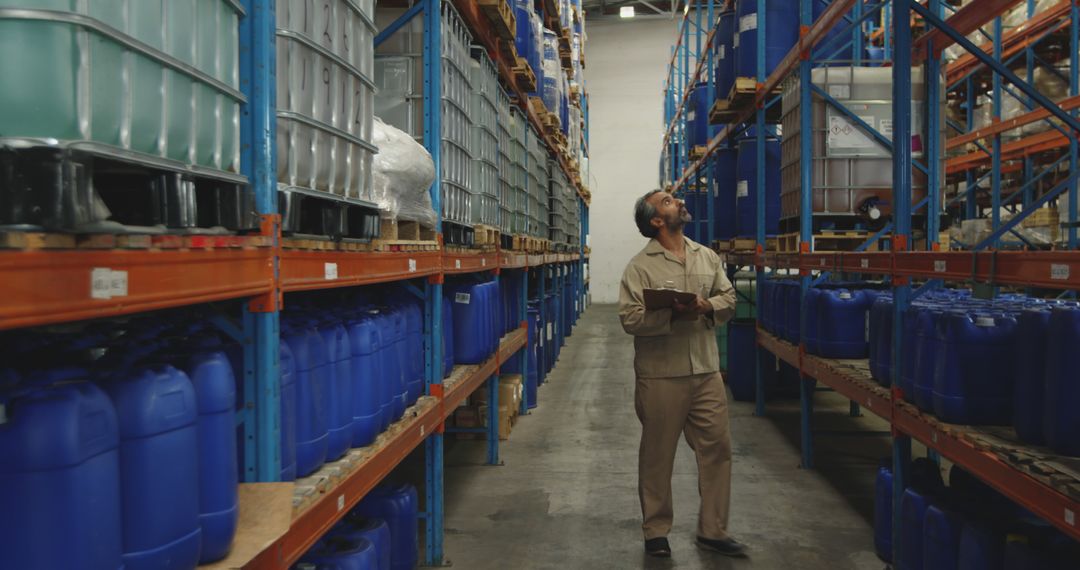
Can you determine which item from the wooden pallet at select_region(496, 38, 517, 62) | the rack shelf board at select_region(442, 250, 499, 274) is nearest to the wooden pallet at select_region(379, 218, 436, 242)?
the rack shelf board at select_region(442, 250, 499, 274)

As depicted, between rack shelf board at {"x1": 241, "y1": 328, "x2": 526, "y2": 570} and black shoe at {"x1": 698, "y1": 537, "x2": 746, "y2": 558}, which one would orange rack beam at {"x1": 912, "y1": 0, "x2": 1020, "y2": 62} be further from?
rack shelf board at {"x1": 241, "y1": 328, "x2": 526, "y2": 570}

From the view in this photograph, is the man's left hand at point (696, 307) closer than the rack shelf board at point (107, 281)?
No

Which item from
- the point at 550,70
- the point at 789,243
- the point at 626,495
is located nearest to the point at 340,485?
the point at 626,495

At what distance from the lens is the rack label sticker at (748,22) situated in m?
8.13

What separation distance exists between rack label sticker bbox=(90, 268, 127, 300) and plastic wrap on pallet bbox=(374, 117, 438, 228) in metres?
1.98

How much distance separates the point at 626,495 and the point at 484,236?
7.28 feet

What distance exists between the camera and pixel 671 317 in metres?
4.32

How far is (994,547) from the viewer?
3184 mm

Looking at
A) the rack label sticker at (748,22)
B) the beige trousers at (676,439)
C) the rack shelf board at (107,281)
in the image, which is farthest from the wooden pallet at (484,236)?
the rack label sticker at (748,22)

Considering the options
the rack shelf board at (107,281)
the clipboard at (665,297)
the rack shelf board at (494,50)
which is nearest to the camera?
the rack shelf board at (107,281)

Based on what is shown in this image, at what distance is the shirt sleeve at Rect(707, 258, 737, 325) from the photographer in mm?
4379

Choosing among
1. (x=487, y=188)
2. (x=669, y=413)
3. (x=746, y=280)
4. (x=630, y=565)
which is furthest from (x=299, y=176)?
(x=746, y=280)

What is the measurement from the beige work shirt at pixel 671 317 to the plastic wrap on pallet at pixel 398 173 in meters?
1.32

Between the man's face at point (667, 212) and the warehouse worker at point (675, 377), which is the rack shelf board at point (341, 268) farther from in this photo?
the man's face at point (667, 212)
